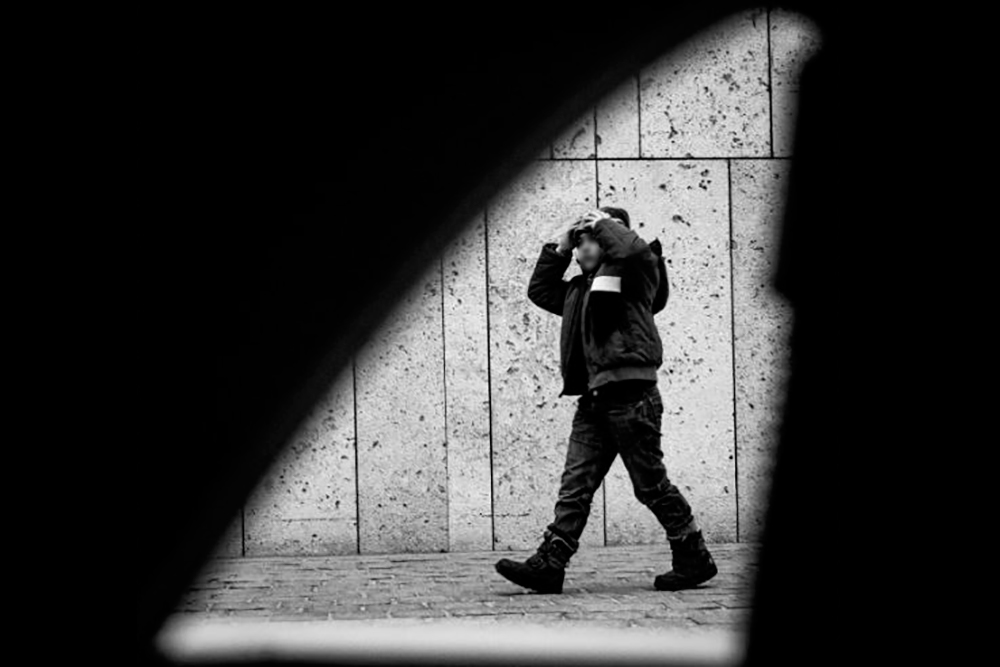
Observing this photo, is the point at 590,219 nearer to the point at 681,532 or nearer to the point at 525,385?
the point at 681,532

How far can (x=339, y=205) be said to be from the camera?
1549 millimetres

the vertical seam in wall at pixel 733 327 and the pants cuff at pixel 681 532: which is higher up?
the vertical seam in wall at pixel 733 327

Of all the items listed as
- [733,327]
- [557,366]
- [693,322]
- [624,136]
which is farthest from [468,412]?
[624,136]

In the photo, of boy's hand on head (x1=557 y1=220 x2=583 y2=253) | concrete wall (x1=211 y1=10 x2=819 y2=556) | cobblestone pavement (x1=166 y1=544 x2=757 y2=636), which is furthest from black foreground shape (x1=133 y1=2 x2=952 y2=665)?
concrete wall (x1=211 y1=10 x2=819 y2=556)

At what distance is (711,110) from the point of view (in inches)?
341

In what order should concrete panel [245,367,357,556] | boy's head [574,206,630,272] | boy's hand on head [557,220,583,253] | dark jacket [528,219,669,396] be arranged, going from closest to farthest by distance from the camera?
dark jacket [528,219,669,396]
boy's head [574,206,630,272]
boy's hand on head [557,220,583,253]
concrete panel [245,367,357,556]

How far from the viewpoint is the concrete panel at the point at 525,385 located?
842 cm

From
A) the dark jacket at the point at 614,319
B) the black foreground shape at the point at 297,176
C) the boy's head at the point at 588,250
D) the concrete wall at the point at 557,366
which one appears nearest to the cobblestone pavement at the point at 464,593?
the concrete wall at the point at 557,366

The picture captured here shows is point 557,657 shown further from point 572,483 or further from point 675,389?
point 675,389

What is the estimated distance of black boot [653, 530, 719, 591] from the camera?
6.36m

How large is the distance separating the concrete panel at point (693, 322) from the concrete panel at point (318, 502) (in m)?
1.84

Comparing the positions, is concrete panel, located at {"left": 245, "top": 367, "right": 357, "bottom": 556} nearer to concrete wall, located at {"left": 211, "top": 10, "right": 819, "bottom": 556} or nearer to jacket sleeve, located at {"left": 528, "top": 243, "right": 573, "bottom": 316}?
concrete wall, located at {"left": 211, "top": 10, "right": 819, "bottom": 556}

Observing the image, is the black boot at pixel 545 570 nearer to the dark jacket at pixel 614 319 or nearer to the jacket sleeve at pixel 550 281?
the dark jacket at pixel 614 319

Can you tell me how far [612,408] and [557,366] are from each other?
2157 millimetres
